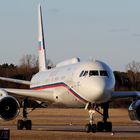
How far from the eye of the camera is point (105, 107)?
44.3 meters

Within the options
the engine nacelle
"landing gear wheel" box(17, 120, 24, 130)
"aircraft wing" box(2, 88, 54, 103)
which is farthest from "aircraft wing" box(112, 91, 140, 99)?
"landing gear wheel" box(17, 120, 24, 130)

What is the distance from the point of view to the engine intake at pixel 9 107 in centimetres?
4178

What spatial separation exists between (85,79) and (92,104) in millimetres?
1701

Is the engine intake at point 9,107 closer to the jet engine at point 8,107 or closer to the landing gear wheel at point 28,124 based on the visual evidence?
the jet engine at point 8,107

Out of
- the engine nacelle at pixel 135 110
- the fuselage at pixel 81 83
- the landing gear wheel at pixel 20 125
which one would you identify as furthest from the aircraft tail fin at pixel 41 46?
the engine nacelle at pixel 135 110

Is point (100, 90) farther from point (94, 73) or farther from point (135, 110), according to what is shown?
point (135, 110)

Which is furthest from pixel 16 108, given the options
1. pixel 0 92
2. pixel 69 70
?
pixel 69 70

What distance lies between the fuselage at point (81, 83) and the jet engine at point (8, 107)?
132 inches

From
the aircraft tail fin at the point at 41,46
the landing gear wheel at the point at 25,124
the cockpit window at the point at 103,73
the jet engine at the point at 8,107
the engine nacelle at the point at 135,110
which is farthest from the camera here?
the aircraft tail fin at the point at 41,46

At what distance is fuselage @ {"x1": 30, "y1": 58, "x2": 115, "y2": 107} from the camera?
38875 millimetres

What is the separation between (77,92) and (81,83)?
91cm

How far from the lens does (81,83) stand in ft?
132

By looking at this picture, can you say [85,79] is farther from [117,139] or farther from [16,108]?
[117,139]

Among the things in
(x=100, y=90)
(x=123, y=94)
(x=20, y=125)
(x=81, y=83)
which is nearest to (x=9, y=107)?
(x=20, y=125)
